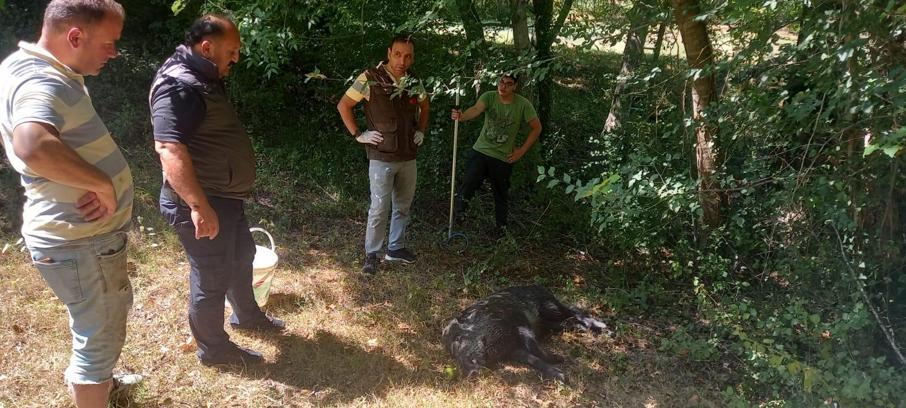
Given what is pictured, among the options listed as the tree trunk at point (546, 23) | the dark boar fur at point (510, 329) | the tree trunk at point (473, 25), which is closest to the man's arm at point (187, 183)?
the dark boar fur at point (510, 329)

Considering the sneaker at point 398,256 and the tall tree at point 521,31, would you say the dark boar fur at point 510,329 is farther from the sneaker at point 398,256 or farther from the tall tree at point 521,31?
the tall tree at point 521,31

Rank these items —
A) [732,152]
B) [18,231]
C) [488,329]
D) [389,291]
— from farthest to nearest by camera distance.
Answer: [18,231] → [389,291] → [732,152] → [488,329]

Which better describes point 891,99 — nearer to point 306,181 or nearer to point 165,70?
point 165,70

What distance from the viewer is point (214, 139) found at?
2861mm

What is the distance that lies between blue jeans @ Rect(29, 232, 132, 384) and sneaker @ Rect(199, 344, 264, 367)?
74 cm

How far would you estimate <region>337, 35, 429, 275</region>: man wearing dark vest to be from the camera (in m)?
4.15

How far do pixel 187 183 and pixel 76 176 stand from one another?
55 cm

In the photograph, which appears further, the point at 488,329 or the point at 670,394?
the point at 488,329

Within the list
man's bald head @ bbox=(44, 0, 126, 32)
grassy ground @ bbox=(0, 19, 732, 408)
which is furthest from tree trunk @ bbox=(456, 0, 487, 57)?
man's bald head @ bbox=(44, 0, 126, 32)

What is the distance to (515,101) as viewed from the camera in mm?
5070

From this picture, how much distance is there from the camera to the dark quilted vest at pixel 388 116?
13.7ft

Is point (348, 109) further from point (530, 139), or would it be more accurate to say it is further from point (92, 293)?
point (92, 293)

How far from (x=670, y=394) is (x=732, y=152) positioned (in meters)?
1.74

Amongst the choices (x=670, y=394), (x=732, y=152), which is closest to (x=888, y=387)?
(x=670, y=394)
